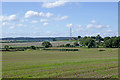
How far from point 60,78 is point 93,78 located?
3.62 m

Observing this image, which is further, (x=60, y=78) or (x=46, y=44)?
(x=46, y=44)

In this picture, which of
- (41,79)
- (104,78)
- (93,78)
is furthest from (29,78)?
(104,78)

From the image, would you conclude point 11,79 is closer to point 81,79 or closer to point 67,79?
point 67,79

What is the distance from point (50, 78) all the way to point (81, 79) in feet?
11.0

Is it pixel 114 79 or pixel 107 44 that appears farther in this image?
pixel 107 44

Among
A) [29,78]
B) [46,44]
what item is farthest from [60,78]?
[46,44]

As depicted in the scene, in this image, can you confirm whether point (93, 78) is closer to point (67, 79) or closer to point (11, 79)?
point (67, 79)

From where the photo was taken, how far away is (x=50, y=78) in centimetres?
1912

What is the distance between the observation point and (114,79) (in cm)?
1931

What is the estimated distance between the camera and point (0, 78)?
1942 cm

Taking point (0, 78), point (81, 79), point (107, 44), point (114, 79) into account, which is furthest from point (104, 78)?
point (107, 44)

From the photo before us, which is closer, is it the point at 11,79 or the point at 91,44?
the point at 11,79

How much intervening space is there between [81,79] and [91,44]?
348ft

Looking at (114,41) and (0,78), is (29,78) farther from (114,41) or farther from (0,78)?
(114,41)
